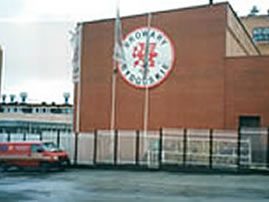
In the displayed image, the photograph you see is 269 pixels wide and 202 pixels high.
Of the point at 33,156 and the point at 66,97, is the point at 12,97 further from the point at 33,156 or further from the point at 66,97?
the point at 33,156

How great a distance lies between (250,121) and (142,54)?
8255 millimetres

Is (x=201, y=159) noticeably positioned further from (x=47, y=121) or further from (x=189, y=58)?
(x=47, y=121)

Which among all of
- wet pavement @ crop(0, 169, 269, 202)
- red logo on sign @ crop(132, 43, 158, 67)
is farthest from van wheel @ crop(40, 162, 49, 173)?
red logo on sign @ crop(132, 43, 158, 67)

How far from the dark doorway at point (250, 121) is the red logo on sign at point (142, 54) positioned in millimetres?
6717

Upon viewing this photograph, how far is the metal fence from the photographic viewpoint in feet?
101

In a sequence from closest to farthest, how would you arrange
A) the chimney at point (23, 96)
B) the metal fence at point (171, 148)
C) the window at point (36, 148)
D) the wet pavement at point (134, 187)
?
1. the wet pavement at point (134, 187)
2. the metal fence at point (171, 148)
3. the window at point (36, 148)
4. the chimney at point (23, 96)

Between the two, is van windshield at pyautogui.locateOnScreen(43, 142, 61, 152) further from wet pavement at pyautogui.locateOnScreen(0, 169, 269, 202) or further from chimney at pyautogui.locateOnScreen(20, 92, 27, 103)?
chimney at pyautogui.locateOnScreen(20, 92, 27, 103)

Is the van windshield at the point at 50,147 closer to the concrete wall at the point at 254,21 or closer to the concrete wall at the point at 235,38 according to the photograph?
the concrete wall at the point at 235,38

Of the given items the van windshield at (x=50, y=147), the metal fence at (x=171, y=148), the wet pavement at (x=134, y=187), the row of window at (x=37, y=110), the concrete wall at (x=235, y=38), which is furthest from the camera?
the row of window at (x=37, y=110)

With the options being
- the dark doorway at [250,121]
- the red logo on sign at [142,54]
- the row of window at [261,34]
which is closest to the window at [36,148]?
the red logo on sign at [142,54]

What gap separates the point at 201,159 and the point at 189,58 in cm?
829

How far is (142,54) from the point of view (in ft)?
129

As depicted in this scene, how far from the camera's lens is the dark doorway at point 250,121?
1410 inches

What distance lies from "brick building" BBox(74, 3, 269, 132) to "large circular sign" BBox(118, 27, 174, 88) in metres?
0.11
